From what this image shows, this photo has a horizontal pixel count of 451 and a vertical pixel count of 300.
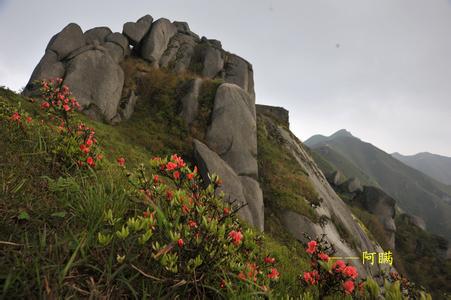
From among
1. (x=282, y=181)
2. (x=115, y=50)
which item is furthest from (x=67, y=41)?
(x=282, y=181)

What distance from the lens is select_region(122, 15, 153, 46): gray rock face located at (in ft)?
86.7

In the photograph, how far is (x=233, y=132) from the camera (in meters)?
19.3

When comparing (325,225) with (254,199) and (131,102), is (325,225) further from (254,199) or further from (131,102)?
(131,102)

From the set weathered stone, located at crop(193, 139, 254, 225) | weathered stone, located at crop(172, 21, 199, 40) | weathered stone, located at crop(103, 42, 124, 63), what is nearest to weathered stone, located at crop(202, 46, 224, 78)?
weathered stone, located at crop(172, 21, 199, 40)

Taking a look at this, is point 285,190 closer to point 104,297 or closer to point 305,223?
point 305,223

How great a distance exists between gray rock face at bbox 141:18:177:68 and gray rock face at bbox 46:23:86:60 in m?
5.99

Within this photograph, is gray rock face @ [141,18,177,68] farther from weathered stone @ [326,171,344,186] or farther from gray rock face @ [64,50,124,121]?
weathered stone @ [326,171,344,186]

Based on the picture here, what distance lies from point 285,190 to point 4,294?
18.3 metres

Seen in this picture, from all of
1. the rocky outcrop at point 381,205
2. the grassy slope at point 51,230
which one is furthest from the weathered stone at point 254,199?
the rocky outcrop at point 381,205

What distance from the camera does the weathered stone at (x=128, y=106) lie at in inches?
750

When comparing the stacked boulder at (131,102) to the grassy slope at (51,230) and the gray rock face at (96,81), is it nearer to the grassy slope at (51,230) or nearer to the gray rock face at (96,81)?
Answer: the gray rock face at (96,81)

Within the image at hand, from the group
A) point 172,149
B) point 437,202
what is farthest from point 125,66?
point 437,202

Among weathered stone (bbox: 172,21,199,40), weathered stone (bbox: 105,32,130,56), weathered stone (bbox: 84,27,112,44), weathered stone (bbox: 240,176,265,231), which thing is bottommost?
weathered stone (bbox: 240,176,265,231)

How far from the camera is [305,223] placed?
659 inches
